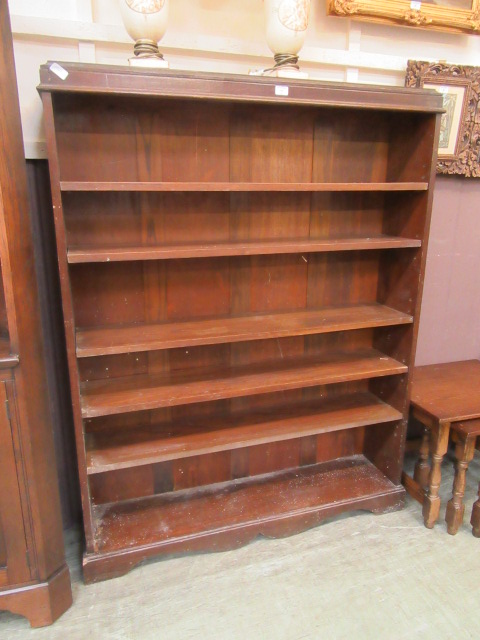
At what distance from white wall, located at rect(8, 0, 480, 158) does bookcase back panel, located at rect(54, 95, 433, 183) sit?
0.57 ft

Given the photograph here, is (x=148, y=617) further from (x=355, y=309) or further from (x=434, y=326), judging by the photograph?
(x=434, y=326)

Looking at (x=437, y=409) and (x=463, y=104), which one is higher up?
(x=463, y=104)

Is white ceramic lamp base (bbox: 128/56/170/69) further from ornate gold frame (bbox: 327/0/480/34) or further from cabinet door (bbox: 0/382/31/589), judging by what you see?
cabinet door (bbox: 0/382/31/589)

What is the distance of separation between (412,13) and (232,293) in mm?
1318

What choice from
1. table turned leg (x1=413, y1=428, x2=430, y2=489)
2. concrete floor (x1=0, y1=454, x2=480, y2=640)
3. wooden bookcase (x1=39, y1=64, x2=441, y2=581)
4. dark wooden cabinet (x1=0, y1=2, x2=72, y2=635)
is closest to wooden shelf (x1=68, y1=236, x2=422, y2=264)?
wooden bookcase (x1=39, y1=64, x2=441, y2=581)

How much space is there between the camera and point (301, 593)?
1690 mm

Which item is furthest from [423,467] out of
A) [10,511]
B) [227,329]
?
[10,511]

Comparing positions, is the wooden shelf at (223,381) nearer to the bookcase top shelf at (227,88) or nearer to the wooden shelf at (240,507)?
the wooden shelf at (240,507)

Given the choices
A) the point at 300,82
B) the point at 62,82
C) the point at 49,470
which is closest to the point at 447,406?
the point at 300,82

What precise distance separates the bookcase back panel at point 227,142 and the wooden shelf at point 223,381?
746 mm

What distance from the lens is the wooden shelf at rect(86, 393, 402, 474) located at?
5.73 feet

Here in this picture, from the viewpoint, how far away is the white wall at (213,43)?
160 centimetres

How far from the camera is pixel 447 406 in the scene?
1.96 metres

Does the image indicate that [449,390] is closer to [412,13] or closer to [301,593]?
[301,593]
